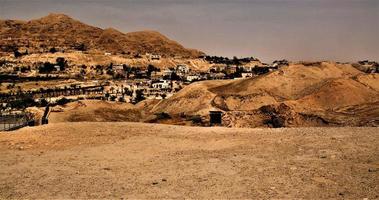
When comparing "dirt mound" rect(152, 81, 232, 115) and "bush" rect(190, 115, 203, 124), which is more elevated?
"dirt mound" rect(152, 81, 232, 115)

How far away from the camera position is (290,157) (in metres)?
13.7

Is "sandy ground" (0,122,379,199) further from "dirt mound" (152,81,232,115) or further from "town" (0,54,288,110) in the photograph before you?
"town" (0,54,288,110)

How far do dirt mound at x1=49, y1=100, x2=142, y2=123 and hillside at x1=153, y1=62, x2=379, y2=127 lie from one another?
65.1 inches

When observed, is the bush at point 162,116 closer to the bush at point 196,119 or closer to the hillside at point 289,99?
the hillside at point 289,99

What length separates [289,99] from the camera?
22.3 metres

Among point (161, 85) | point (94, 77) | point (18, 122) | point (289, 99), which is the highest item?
point (289, 99)

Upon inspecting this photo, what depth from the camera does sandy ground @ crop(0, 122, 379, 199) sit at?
10.7 metres

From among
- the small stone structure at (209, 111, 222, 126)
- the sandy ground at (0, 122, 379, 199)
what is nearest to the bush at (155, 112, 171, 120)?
the small stone structure at (209, 111, 222, 126)

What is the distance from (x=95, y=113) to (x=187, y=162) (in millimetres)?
12307

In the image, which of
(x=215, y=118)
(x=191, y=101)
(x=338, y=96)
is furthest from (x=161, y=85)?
(x=338, y=96)

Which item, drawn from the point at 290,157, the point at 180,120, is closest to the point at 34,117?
the point at 180,120

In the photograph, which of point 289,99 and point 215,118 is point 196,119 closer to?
point 215,118

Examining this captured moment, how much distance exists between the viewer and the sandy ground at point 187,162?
10727 millimetres

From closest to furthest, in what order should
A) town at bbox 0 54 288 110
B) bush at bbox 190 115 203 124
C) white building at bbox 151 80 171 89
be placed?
1. bush at bbox 190 115 203 124
2. town at bbox 0 54 288 110
3. white building at bbox 151 80 171 89
